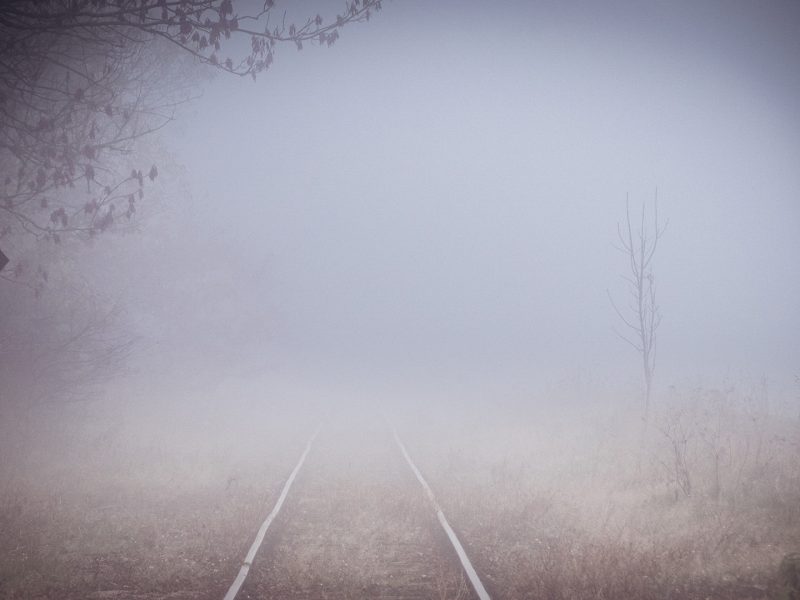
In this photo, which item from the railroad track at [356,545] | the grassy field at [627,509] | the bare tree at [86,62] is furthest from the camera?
the grassy field at [627,509]

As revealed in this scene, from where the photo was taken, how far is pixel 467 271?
9219cm

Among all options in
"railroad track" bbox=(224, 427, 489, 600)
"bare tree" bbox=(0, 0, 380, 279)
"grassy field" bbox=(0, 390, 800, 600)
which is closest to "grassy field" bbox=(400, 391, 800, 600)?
"grassy field" bbox=(0, 390, 800, 600)

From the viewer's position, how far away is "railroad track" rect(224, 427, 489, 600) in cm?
521

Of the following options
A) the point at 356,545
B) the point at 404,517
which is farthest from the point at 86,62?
the point at 404,517

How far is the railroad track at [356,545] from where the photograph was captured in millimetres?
5211

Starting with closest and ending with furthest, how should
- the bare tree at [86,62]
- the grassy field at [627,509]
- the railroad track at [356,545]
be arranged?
the bare tree at [86,62] → the railroad track at [356,545] → the grassy field at [627,509]

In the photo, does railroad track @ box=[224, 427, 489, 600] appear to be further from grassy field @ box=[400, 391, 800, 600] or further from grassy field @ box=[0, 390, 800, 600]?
grassy field @ box=[400, 391, 800, 600]

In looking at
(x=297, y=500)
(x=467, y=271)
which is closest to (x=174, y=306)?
(x=297, y=500)

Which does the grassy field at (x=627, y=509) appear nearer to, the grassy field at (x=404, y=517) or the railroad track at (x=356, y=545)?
the grassy field at (x=404, y=517)

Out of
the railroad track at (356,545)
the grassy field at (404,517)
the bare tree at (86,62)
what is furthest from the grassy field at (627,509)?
the bare tree at (86,62)

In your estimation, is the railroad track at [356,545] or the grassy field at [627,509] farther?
the grassy field at [627,509]

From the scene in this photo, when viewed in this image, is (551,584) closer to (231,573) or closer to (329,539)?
(329,539)

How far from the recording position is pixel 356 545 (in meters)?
6.70

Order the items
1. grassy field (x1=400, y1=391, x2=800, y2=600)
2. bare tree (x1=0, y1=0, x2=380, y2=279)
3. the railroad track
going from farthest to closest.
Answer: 1. grassy field (x1=400, y1=391, x2=800, y2=600)
2. the railroad track
3. bare tree (x1=0, y1=0, x2=380, y2=279)
